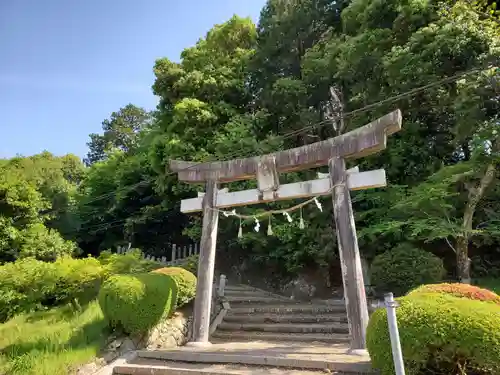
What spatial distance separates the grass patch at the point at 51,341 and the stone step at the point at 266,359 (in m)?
0.86

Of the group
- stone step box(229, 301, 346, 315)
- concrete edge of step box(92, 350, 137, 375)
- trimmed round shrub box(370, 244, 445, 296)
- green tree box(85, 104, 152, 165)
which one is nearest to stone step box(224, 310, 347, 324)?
stone step box(229, 301, 346, 315)

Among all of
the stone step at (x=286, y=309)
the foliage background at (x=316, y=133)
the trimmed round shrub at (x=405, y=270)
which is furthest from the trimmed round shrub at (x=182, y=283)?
the trimmed round shrub at (x=405, y=270)

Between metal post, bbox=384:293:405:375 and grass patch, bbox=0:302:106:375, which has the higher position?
metal post, bbox=384:293:405:375

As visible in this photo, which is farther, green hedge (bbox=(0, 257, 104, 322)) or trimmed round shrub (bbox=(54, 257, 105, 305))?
trimmed round shrub (bbox=(54, 257, 105, 305))

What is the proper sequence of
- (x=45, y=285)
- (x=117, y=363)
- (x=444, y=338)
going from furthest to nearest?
(x=45, y=285)
(x=117, y=363)
(x=444, y=338)

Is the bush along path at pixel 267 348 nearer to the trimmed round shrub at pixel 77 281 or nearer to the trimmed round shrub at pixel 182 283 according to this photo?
the trimmed round shrub at pixel 182 283

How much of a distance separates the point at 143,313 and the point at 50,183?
638 inches

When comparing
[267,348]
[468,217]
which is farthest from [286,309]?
[468,217]

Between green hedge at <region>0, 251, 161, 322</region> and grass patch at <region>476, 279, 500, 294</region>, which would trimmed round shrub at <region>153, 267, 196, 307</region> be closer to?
green hedge at <region>0, 251, 161, 322</region>

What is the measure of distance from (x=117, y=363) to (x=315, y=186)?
4.93 meters

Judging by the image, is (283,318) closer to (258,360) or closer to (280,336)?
(280,336)

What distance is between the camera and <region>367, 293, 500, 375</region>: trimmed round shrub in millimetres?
3857

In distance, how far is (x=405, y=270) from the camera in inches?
392

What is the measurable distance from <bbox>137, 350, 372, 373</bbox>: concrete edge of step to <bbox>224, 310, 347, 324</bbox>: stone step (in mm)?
3069
